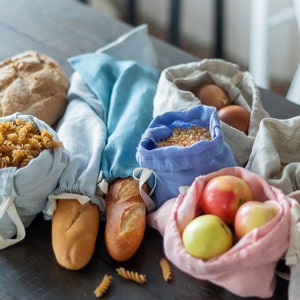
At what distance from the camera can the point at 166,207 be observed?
2.24 ft

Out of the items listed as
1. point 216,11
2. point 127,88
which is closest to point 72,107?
point 127,88

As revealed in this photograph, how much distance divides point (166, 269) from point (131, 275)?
1.7 inches

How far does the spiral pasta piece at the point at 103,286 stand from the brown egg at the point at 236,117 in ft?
0.90

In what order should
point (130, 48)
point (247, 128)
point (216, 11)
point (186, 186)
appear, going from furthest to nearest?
point (216, 11) → point (130, 48) → point (247, 128) → point (186, 186)

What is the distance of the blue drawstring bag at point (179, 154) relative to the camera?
0.64m

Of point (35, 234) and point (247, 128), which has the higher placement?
point (247, 128)

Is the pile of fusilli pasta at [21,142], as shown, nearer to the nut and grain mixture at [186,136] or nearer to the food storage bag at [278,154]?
the nut and grain mixture at [186,136]

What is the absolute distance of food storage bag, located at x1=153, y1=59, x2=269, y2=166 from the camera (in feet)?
2.39

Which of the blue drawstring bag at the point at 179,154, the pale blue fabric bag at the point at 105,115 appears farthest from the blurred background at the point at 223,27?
the blue drawstring bag at the point at 179,154

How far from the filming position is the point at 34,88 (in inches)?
33.3

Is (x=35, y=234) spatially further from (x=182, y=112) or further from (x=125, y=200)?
(x=182, y=112)

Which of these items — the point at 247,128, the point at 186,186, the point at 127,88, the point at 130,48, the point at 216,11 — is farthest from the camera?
the point at 216,11

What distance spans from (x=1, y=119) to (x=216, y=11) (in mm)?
1213

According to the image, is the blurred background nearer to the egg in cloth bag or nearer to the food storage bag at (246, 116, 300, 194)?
the food storage bag at (246, 116, 300, 194)
